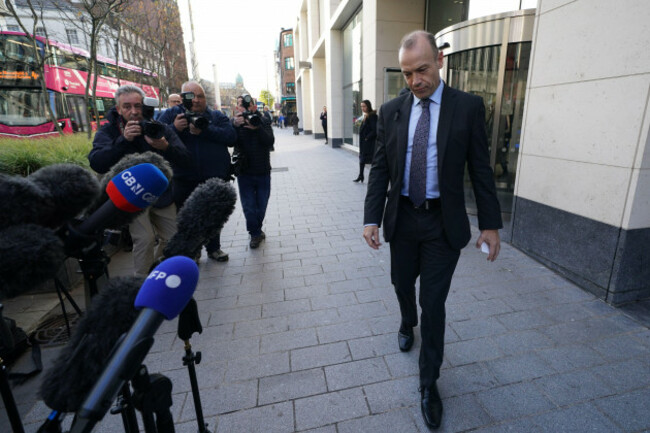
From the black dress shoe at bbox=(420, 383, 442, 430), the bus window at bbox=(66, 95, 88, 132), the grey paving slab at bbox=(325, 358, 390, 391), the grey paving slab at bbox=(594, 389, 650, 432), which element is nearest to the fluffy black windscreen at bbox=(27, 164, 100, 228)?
the grey paving slab at bbox=(325, 358, 390, 391)

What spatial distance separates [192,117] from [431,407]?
11.9 ft

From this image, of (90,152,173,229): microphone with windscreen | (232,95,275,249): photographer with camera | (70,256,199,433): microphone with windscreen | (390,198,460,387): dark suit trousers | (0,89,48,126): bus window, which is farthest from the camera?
(0,89,48,126): bus window

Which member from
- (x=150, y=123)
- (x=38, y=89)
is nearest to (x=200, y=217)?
(x=150, y=123)

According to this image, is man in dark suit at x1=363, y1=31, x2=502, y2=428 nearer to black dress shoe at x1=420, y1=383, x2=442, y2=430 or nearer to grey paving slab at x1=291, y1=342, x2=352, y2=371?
black dress shoe at x1=420, y1=383, x2=442, y2=430

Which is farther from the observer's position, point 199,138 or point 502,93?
point 502,93

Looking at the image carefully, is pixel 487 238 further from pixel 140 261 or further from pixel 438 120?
pixel 140 261

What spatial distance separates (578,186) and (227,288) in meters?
3.79

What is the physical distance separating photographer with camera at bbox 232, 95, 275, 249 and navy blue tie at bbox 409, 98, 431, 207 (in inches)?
120

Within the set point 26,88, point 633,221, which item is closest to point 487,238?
point 633,221

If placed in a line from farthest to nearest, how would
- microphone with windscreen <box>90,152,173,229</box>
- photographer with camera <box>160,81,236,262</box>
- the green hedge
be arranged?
the green hedge < photographer with camera <box>160,81,236,262</box> < microphone with windscreen <box>90,152,173,229</box>

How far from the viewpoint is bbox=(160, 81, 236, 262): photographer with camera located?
13.5 feet

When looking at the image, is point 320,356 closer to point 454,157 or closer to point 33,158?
point 454,157

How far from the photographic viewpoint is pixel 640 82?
2.93 m

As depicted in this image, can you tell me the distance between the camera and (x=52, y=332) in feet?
10.8
